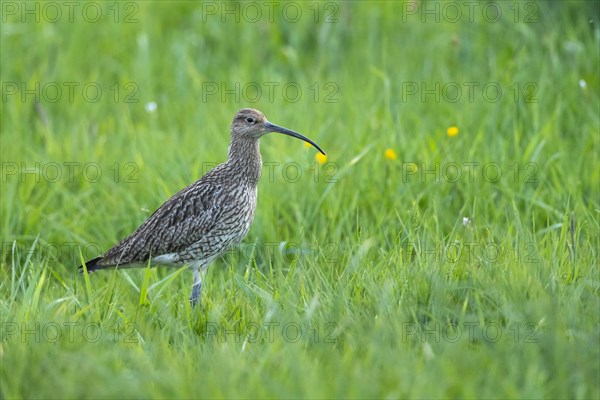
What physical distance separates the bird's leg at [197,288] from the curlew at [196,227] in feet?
0.08

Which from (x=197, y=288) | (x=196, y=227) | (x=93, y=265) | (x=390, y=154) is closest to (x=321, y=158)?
(x=390, y=154)

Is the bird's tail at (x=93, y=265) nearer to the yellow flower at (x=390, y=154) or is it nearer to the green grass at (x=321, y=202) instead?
the green grass at (x=321, y=202)

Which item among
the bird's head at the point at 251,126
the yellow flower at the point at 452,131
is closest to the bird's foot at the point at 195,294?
the bird's head at the point at 251,126

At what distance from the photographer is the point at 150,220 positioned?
666 cm

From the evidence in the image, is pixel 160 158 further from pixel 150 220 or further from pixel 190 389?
pixel 190 389

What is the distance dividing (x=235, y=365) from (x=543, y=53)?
18.2ft

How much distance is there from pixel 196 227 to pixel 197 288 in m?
0.53

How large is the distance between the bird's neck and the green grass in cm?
49

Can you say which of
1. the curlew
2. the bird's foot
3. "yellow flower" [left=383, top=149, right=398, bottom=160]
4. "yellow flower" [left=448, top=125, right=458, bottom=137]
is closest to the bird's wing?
the curlew

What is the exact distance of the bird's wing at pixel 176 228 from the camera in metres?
6.45

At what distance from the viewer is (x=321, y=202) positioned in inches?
282

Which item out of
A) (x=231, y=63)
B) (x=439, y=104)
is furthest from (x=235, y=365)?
(x=231, y=63)

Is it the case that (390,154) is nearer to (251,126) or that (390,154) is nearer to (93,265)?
(251,126)

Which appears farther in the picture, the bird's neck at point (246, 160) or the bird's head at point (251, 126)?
the bird's head at point (251, 126)
